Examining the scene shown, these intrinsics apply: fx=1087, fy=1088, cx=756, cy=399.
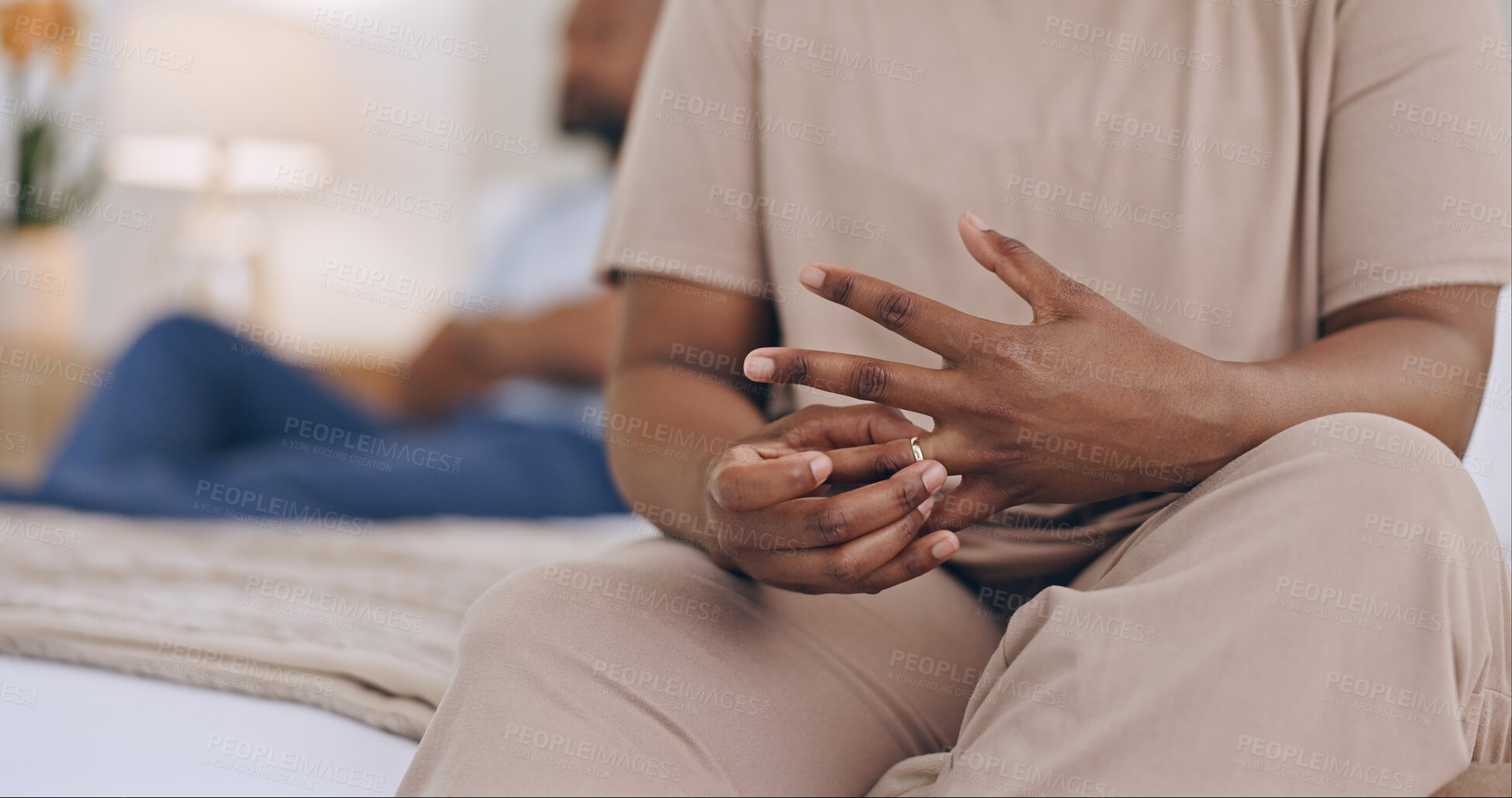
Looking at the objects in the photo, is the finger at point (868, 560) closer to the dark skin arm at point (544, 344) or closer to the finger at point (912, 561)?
the finger at point (912, 561)

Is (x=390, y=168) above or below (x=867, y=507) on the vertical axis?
below

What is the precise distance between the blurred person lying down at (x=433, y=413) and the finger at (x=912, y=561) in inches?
31.3

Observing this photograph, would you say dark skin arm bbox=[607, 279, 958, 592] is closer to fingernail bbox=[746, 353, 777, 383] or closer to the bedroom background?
fingernail bbox=[746, 353, 777, 383]

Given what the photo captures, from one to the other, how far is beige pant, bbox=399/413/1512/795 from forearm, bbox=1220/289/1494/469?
5cm

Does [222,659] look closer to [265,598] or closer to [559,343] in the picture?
[265,598]

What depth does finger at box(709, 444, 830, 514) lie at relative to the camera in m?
0.46

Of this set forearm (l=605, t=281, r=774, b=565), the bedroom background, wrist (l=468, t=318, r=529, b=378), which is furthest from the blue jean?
the bedroom background

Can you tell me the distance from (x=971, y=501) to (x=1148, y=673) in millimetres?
132

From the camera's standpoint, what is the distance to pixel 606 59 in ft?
6.49

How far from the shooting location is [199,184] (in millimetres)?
2510

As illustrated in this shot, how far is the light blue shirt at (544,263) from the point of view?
1.73 meters

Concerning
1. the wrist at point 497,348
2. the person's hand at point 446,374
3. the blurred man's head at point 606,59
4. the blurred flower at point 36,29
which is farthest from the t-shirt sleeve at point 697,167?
the blurred flower at point 36,29

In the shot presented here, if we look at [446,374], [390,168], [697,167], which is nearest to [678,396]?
[697,167]

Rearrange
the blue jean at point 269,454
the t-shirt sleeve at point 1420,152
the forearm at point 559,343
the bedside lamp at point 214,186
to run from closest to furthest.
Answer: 1. the t-shirt sleeve at point 1420,152
2. the blue jean at point 269,454
3. the forearm at point 559,343
4. the bedside lamp at point 214,186
